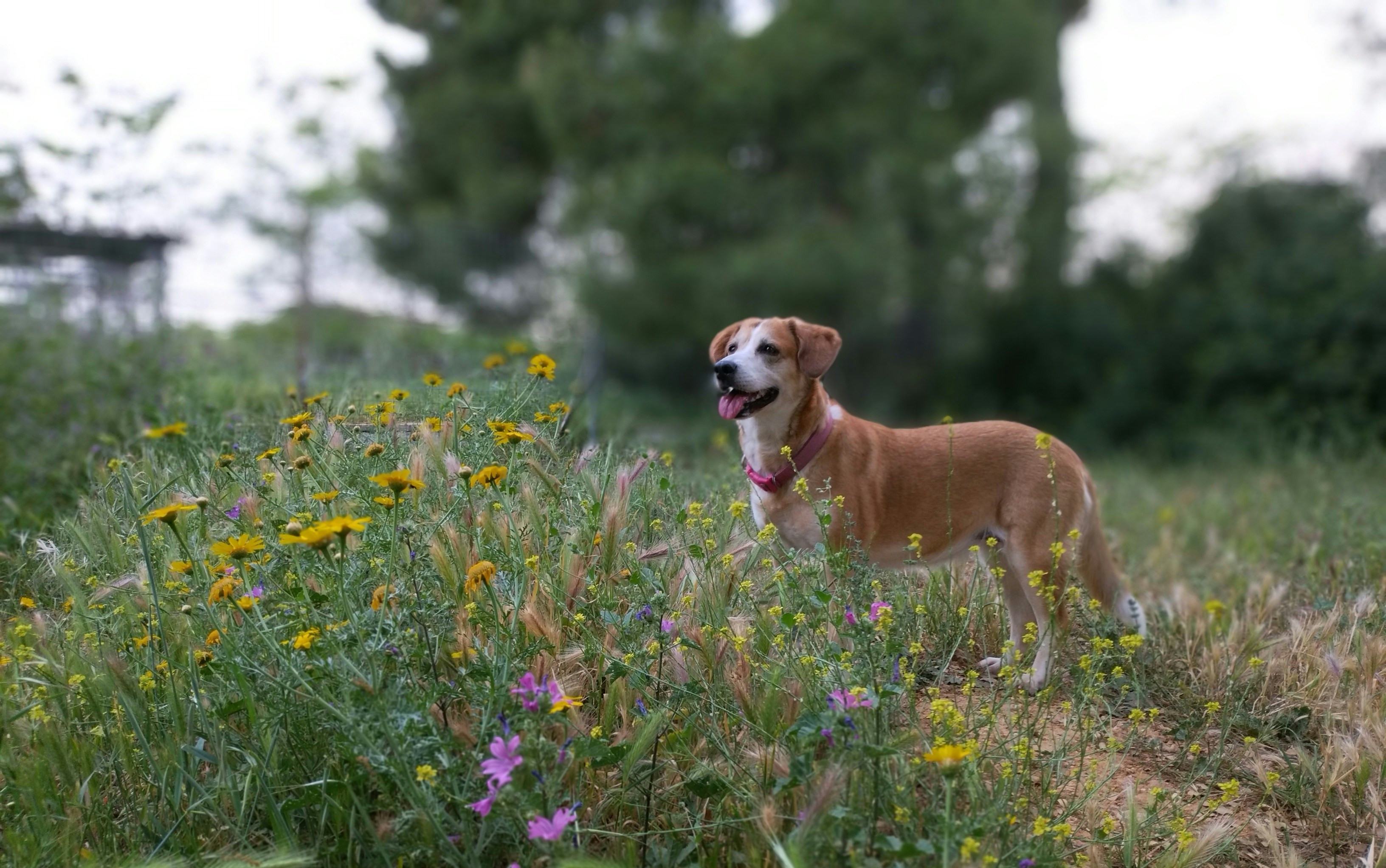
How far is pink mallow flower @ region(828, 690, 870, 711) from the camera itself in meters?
2.54

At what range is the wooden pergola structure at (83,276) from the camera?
346 inches

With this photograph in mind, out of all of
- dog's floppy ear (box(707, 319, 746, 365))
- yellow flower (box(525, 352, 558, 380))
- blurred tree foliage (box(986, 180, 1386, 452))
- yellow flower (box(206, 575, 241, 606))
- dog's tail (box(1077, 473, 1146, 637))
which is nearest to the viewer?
yellow flower (box(206, 575, 241, 606))

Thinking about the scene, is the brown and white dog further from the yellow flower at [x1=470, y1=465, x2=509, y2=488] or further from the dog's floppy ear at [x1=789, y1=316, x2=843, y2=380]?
the yellow flower at [x1=470, y1=465, x2=509, y2=488]

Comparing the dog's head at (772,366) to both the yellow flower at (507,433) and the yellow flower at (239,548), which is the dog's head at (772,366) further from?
the yellow flower at (239,548)

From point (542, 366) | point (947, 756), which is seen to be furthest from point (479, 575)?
point (947, 756)

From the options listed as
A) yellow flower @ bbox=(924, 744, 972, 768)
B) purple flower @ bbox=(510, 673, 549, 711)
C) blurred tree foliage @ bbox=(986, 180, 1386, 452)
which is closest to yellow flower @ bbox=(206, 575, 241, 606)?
purple flower @ bbox=(510, 673, 549, 711)

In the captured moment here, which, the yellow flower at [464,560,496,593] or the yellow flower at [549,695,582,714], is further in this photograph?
the yellow flower at [464,560,496,593]

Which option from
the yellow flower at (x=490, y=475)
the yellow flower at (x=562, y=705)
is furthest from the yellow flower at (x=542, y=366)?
the yellow flower at (x=562, y=705)

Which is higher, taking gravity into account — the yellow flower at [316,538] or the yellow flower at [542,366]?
the yellow flower at [542,366]

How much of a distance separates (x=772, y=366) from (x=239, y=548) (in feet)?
8.22

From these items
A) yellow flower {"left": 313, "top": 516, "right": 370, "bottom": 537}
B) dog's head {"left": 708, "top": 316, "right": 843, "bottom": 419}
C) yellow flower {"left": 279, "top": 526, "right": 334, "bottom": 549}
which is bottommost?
yellow flower {"left": 279, "top": 526, "right": 334, "bottom": 549}

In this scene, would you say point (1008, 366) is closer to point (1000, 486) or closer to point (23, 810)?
point (1000, 486)

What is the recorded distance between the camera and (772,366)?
4.56 meters

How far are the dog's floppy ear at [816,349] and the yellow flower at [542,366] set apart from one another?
4.39ft
